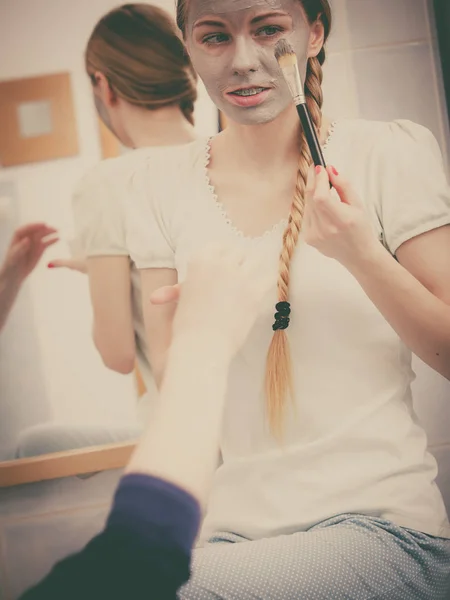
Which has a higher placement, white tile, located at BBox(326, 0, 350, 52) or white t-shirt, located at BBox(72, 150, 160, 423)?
white tile, located at BBox(326, 0, 350, 52)

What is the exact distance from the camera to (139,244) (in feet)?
2.51

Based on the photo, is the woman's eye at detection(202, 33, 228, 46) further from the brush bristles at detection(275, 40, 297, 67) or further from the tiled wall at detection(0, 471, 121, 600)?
the tiled wall at detection(0, 471, 121, 600)

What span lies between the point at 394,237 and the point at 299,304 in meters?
0.13

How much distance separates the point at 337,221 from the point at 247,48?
23 centimetres

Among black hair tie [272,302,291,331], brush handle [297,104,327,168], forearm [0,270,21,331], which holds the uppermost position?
brush handle [297,104,327,168]

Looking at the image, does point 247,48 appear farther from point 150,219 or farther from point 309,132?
point 150,219

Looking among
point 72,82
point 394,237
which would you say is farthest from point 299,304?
point 72,82

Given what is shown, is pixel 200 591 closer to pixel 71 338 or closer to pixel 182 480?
pixel 182 480

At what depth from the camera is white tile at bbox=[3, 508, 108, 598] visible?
2.55 feet

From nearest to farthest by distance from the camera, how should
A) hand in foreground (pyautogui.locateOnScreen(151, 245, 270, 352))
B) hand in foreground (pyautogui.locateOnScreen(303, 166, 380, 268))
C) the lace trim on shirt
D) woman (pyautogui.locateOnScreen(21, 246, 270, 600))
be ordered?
1. woman (pyautogui.locateOnScreen(21, 246, 270, 600))
2. hand in foreground (pyautogui.locateOnScreen(151, 245, 270, 352))
3. hand in foreground (pyautogui.locateOnScreen(303, 166, 380, 268))
4. the lace trim on shirt

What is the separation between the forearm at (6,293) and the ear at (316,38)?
0.47 metres

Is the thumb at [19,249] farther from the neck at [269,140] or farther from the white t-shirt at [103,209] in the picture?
the neck at [269,140]

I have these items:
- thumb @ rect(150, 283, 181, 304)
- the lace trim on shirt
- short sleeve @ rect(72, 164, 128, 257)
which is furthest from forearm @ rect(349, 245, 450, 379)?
short sleeve @ rect(72, 164, 128, 257)

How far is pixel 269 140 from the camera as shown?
73 centimetres
